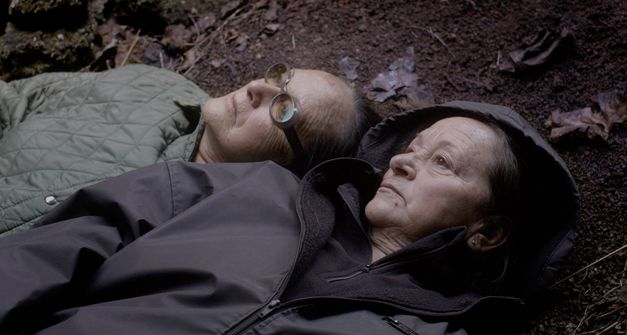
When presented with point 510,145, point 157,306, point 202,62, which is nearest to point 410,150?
point 510,145

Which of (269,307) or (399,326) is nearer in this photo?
(269,307)

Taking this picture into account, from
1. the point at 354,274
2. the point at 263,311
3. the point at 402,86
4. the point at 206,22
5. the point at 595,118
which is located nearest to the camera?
the point at 263,311

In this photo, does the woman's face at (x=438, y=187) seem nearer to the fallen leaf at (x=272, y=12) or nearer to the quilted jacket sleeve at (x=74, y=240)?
the quilted jacket sleeve at (x=74, y=240)

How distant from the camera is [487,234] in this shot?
120 inches

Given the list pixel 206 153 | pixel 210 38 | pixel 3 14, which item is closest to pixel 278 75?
pixel 206 153

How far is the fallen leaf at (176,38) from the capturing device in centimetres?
481

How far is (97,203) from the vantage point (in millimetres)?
2854

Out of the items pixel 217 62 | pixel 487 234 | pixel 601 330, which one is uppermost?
pixel 217 62

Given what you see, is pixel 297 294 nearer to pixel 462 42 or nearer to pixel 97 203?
pixel 97 203

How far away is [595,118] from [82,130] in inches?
121

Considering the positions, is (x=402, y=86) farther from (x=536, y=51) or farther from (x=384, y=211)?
(x=384, y=211)

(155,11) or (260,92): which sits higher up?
(155,11)

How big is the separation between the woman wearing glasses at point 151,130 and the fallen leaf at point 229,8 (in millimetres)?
1406

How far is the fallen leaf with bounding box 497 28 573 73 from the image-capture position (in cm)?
367
